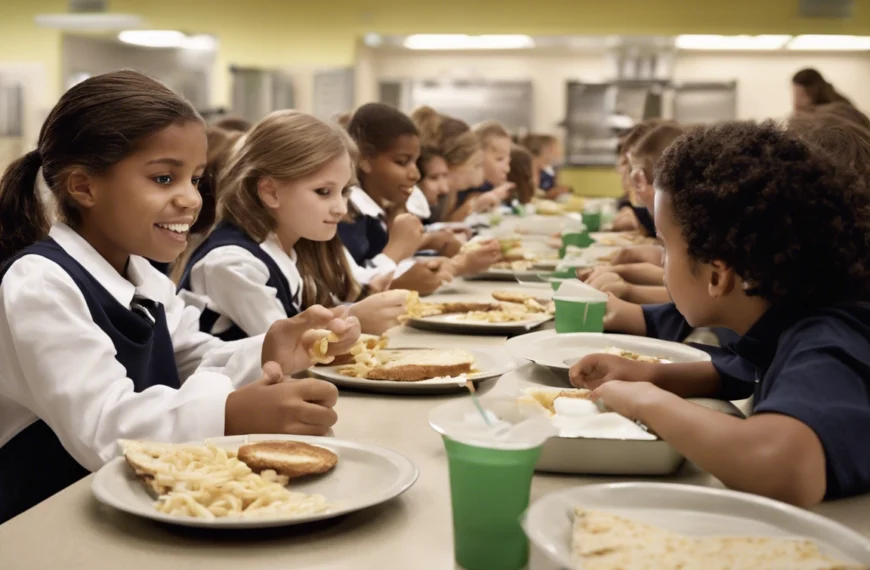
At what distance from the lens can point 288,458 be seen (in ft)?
3.94

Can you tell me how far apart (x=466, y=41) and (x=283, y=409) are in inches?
454

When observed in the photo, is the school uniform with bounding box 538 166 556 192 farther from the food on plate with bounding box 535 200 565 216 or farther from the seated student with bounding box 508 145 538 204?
the food on plate with bounding box 535 200 565 216

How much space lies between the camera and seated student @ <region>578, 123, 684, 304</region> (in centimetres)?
265

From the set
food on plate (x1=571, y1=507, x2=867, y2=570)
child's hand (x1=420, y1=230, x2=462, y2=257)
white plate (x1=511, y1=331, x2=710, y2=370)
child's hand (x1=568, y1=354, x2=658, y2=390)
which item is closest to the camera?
food on plate (x1=571, y1=507, x2=867, y2=570)

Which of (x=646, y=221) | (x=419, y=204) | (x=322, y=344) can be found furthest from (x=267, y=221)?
(x=419, y=204)

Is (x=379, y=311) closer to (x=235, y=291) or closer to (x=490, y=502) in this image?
(x=235, y=291)

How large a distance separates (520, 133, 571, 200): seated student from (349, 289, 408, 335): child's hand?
302 inches

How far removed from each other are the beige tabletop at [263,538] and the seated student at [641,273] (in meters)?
1.23

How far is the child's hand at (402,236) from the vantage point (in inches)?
148

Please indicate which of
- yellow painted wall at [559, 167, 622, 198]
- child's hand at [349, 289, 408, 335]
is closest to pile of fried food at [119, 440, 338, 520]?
child's hand at [349, 289, 408, 335]

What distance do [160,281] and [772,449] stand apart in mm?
1268

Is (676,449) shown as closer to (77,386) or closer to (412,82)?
(77,386)

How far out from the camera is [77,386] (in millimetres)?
1460

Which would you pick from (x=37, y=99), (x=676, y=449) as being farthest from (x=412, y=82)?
(x=676, y=449)
